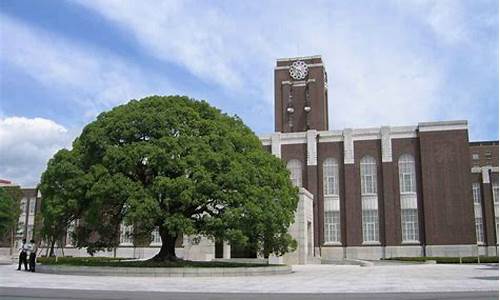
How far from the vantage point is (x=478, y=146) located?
78125 mm

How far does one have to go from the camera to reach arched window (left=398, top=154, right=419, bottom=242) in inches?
1563

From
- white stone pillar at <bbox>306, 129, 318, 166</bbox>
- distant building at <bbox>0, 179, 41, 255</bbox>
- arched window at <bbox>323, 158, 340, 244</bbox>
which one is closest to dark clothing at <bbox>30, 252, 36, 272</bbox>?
arched window at <bbox>323, 158, 340, 244</bbox>

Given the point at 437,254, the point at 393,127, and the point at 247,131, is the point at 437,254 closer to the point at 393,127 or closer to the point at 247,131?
the point at 393,127

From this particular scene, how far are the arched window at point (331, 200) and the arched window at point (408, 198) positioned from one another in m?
4.84

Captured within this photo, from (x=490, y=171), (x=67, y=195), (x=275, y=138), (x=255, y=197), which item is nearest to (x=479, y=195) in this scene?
(x=490, y=171)

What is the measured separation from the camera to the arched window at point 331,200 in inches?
1620

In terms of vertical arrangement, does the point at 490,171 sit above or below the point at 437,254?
above

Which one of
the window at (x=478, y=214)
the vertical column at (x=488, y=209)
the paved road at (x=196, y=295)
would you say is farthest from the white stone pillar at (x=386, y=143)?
the paved road at (x=196, y=295)

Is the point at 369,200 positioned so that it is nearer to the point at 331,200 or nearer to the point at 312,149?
the point at 331,200

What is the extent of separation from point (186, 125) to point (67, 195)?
5.52 meters

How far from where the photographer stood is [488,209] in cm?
5022

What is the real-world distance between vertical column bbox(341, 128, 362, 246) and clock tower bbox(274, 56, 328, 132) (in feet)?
34.1

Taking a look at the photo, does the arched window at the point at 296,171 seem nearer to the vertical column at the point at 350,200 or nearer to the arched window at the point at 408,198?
the vertical column at the point at 350,200

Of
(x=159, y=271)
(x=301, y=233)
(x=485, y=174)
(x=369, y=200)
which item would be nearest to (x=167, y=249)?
(x=159, y=271)
